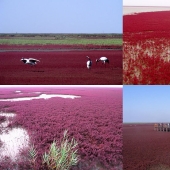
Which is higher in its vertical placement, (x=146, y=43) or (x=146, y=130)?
(x=146, y=43)

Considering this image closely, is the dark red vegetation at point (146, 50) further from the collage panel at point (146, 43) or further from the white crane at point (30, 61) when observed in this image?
the white crane at point (30, 61)

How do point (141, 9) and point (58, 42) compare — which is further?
point (58, 42)

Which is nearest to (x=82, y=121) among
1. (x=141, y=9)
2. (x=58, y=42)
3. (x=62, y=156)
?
(x=62, y=156)

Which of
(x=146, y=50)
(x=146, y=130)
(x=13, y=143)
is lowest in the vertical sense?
(x=13, y=143)

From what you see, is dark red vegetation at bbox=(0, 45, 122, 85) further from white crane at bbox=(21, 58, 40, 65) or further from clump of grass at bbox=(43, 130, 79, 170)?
clump of grass at bbox=(43, 130, 79, 170)

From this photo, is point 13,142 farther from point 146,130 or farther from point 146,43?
point 146,43
